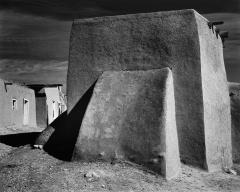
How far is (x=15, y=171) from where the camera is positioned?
23.1 ft

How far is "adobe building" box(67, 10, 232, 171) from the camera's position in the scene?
7.94 metres

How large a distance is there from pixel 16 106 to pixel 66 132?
1050 centimetres

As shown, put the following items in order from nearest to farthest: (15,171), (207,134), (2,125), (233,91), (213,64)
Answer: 1. (15,171)
2. (207,134)
3. (213,64)
4. (233,91)
5. (2,125)

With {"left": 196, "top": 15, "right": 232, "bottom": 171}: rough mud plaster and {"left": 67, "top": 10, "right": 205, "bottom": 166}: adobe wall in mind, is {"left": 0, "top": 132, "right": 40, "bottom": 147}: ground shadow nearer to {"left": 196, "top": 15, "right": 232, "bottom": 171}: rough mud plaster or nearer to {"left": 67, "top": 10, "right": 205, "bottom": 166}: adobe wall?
{"left": 67, "top": 10, "right": 205, "bottom": 166}: adobe wall

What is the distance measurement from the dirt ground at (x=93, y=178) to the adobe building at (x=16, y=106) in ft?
30.5

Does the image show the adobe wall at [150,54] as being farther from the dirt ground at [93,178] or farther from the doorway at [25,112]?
the doorway at [25,112]

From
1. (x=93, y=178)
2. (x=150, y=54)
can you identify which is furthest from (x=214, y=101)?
(x=93, y=178)

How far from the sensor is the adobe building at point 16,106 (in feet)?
54.2

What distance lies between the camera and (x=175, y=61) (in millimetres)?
8156

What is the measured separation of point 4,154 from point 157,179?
3.96m

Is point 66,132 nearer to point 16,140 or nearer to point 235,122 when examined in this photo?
point 16,140

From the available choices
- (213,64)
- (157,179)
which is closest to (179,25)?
(213,64)

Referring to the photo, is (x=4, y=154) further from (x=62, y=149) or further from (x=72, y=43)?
(x=72, y=43)

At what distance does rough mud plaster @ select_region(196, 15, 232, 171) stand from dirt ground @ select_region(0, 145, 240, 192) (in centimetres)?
78
